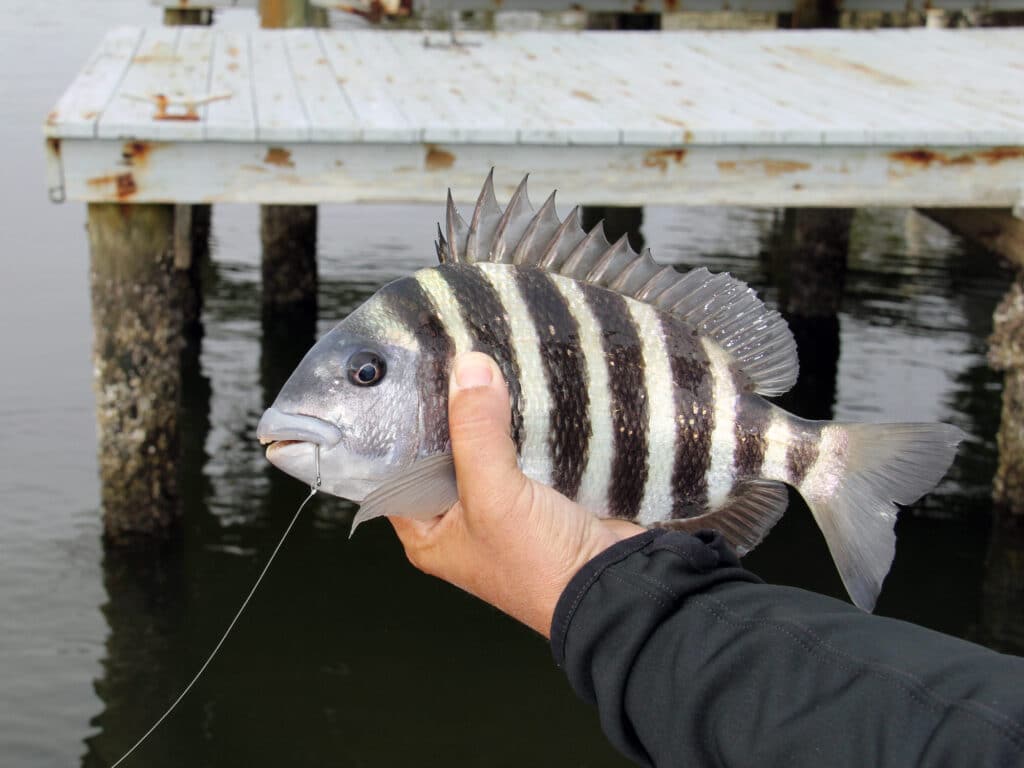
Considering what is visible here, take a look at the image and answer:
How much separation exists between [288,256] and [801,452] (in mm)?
8563

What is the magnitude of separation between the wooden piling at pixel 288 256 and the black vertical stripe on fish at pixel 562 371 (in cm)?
819

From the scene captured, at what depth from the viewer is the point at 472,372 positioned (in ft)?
5.22

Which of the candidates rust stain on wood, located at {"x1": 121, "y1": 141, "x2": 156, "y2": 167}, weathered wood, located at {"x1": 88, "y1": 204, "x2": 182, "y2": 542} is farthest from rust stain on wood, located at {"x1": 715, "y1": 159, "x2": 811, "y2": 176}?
weathered wood, located at {"x1": 88, "y1": 204, "x2": 182, "y2": 542}

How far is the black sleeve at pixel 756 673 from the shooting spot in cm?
120

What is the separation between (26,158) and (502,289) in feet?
44.7

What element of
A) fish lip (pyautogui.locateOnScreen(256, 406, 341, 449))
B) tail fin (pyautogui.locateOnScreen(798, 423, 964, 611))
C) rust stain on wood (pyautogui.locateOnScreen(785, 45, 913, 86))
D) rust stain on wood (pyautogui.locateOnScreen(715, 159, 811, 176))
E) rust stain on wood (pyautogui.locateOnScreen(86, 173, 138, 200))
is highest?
rust stain on wood (pyautogui.locateOnScreen(785, 45, 913, 86))

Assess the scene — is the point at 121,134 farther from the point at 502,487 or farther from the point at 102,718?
the point at 502,487

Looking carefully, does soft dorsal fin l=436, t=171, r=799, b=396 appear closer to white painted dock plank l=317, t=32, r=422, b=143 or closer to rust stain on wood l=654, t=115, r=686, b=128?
white painted dock plank l=317, t=32, r=422, b=143

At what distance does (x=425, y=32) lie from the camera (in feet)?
24.5

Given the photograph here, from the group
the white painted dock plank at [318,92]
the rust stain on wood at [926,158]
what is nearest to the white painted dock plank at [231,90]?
the white painted dock plank at [318,92]

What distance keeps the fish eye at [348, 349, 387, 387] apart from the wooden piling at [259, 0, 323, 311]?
8.20m

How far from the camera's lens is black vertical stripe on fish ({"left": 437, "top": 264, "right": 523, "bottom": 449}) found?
1644mm

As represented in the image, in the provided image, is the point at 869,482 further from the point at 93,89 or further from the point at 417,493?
the point at 93,89

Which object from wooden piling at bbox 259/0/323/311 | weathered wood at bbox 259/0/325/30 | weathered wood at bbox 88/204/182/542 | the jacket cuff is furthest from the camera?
wooden piling at bbox 259/0/323/311
